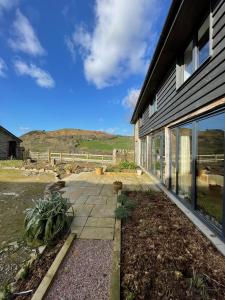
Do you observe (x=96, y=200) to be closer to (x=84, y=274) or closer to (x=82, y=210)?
(x=82, y=210)

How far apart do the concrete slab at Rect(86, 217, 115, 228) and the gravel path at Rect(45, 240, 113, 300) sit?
26.3 inches

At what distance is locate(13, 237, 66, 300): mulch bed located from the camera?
2125mm

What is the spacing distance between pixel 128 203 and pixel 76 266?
217 cm

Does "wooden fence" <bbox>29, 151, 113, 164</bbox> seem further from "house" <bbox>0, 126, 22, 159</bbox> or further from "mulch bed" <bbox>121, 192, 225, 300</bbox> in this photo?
"mulch bed" <bbox>121, 192, 225, 300</bbox>

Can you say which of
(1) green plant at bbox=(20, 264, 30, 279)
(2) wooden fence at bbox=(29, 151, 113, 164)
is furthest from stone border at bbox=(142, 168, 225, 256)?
(2) wooden fence at bbox=(29, 151, 113, 164)

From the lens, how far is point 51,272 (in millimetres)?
2266

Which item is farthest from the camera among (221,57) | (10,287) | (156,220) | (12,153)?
(12,153)

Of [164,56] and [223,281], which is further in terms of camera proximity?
[164,56]

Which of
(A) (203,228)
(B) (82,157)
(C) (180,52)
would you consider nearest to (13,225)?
(A) (203,228)

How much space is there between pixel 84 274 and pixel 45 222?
1.34 metres

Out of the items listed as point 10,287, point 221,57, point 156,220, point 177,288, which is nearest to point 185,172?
point 156,220

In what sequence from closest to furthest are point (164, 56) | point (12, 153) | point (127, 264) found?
point (127, 264), point (164, 56), point (12, 153)

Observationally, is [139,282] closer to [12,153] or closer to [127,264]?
[127,264]

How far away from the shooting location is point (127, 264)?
7.95ft
